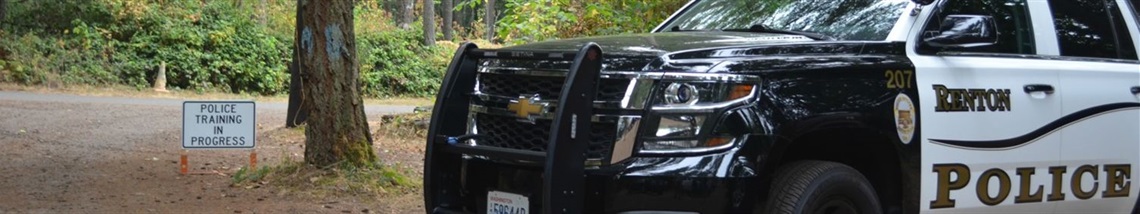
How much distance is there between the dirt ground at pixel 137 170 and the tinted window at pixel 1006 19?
4.19 m

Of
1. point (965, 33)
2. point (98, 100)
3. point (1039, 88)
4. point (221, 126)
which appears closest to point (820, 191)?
point (965, 33)

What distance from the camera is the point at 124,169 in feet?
37.3

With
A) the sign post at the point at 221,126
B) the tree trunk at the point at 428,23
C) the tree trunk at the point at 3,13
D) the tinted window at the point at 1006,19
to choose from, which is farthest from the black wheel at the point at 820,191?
the tree trunk at the point at 428,23

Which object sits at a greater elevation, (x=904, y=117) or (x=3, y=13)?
(x=904, y=117)

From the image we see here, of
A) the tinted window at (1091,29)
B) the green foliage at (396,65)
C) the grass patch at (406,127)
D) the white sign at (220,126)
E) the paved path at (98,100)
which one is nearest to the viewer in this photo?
the tinted window at (1091,29)

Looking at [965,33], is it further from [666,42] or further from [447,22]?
[447,22]

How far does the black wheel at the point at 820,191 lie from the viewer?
5.04 meters

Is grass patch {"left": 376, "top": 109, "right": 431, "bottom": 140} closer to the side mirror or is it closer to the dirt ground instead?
the dirt ground

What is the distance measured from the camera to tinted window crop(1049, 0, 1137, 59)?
657cm

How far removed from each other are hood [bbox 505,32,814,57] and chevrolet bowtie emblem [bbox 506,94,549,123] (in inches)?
11.6

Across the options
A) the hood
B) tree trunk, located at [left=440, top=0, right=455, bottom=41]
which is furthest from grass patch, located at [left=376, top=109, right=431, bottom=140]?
tree trunk, located at [left=440, top=0, right=455, bottom=41]

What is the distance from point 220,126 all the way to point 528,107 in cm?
607

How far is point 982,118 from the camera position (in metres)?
5.70

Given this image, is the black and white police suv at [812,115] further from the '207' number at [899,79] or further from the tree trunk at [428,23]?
the tree trunk at [428,23]
